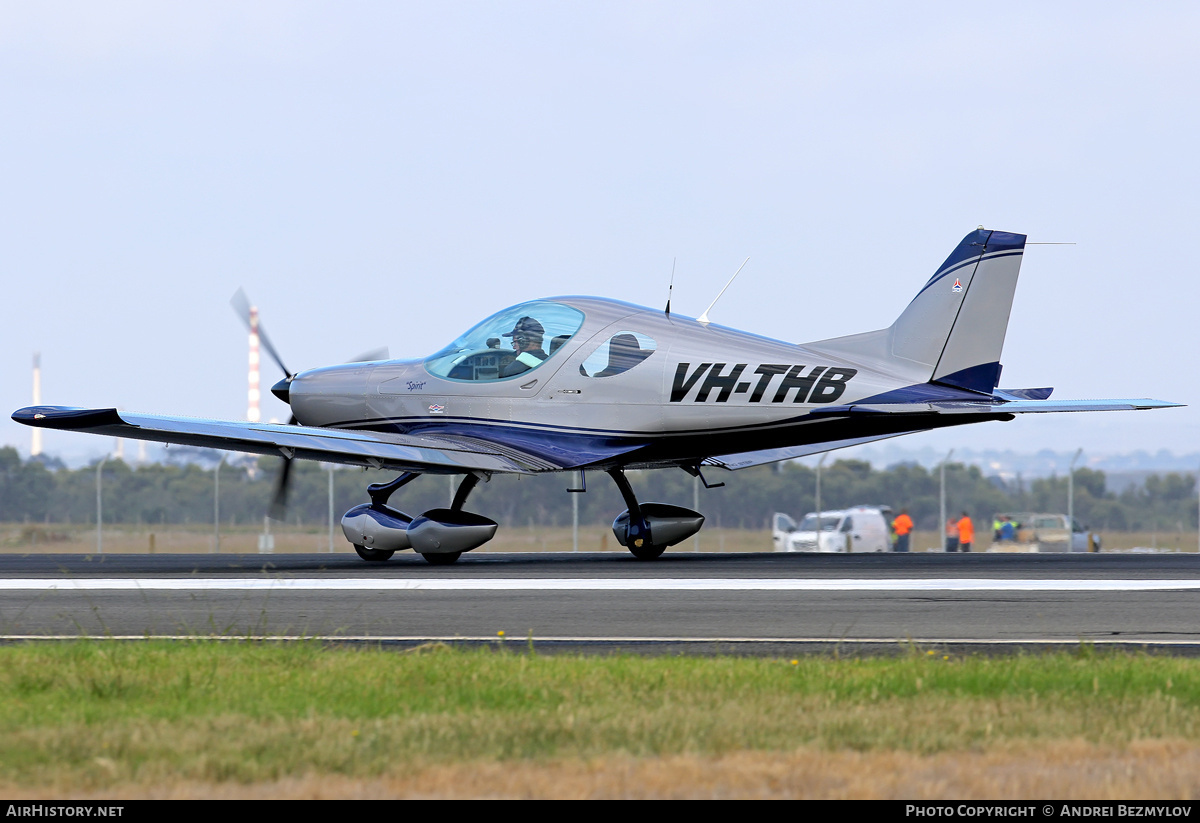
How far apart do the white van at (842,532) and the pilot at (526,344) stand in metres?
19.9

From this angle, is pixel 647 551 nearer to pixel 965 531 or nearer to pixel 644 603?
pixel 644 603

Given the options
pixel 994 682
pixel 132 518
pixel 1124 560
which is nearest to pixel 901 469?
pixel 132 518

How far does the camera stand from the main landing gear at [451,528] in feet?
59.7

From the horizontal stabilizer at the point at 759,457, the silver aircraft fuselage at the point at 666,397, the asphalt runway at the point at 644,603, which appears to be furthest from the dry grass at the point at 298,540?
the asphalt runway at the point at 644,603

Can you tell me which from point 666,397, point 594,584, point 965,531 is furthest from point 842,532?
point 594,584

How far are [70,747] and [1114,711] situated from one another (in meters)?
4.52

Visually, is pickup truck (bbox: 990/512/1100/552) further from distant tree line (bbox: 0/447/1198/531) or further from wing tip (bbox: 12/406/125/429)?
wing tip (bbox: 12/406/125/429)

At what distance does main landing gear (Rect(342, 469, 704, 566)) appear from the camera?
716 inches

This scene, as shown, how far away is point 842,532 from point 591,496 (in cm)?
1928

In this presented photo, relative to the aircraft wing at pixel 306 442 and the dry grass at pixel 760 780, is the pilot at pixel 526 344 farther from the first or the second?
the dry grass at pixel 760 780

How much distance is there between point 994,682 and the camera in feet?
23.5

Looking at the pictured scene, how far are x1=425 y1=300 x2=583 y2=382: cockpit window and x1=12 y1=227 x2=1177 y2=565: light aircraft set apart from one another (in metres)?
0.02

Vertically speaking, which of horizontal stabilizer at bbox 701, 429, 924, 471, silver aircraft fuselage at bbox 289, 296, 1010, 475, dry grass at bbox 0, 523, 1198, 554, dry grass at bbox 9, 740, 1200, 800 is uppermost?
silver aircraft fuselage at bbox 289, 296, 1010, 475

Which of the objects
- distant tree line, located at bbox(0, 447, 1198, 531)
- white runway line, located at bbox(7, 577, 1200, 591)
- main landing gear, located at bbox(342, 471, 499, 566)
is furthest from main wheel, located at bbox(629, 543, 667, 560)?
distant tree line, located at bbox(0, 447, 1198, 531)
